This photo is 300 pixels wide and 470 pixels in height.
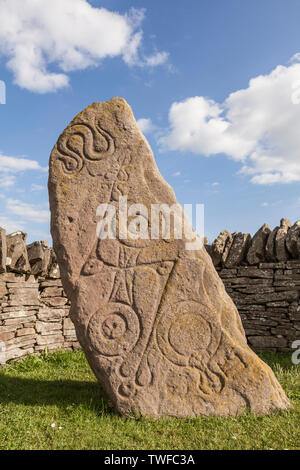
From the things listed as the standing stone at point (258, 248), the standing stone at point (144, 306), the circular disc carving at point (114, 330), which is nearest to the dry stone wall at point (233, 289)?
the standing stone at point (258, 248)

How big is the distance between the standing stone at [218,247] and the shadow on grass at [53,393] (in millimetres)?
3390

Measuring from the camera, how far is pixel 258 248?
7.01 m

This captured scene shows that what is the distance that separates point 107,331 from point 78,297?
1.37ft

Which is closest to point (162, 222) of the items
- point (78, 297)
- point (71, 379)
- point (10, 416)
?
point (78, 297)

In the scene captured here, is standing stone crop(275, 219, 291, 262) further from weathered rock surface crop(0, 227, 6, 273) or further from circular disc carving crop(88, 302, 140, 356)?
weathered rock surface crop(0, 227, 6, 273)

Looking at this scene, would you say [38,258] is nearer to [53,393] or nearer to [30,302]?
[30,302]

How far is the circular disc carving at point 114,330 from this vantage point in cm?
360

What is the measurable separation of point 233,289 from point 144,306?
3.93 meters

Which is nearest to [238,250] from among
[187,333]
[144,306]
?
[187,333]

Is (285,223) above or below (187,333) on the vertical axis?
above

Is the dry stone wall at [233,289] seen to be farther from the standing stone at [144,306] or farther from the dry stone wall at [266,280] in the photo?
the standing stone at [144,306]

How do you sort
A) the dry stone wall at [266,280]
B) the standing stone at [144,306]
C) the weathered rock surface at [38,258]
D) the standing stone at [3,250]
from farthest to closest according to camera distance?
Result: the dry stone wall at [266,280]
the weathered rock surface at [38,258]
the standing stone at [3,250]
the standing stone at [144,306]

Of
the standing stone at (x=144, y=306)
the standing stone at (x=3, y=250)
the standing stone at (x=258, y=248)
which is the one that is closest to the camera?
the standing stone at (x=144, y=306)

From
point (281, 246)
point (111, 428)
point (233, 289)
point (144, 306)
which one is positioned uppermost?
point (281, 246)
